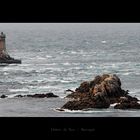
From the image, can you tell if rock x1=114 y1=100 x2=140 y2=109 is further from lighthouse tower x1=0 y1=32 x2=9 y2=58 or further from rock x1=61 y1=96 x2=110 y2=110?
lighthouse tower x1=0 y1=32 x2=9 y2=58

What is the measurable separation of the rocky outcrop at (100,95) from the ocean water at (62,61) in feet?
0.27

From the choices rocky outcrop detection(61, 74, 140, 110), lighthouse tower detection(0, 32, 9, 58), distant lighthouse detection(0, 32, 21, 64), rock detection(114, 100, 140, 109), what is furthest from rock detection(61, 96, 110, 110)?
lighthouse tower detection(0, 32, 9, 58)

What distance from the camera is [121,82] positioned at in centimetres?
1510

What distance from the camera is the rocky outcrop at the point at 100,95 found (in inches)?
593

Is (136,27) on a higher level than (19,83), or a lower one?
higher

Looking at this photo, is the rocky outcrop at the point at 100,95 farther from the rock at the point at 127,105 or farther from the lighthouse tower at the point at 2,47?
the lighthouse tower at the point at 2,47

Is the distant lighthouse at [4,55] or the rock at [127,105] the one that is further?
the distant lighthouse at [4,55]

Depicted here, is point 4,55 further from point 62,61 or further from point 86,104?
point 86,104

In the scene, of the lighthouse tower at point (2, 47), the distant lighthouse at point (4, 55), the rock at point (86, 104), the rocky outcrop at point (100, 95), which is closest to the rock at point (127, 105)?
the rocky outcrop at point (100, 95)

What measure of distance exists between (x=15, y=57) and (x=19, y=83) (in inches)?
17.4

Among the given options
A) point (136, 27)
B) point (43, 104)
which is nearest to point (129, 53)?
point (136, 27)

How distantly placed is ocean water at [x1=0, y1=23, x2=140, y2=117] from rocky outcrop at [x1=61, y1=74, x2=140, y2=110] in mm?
82

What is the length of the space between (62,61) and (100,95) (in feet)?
2.76
